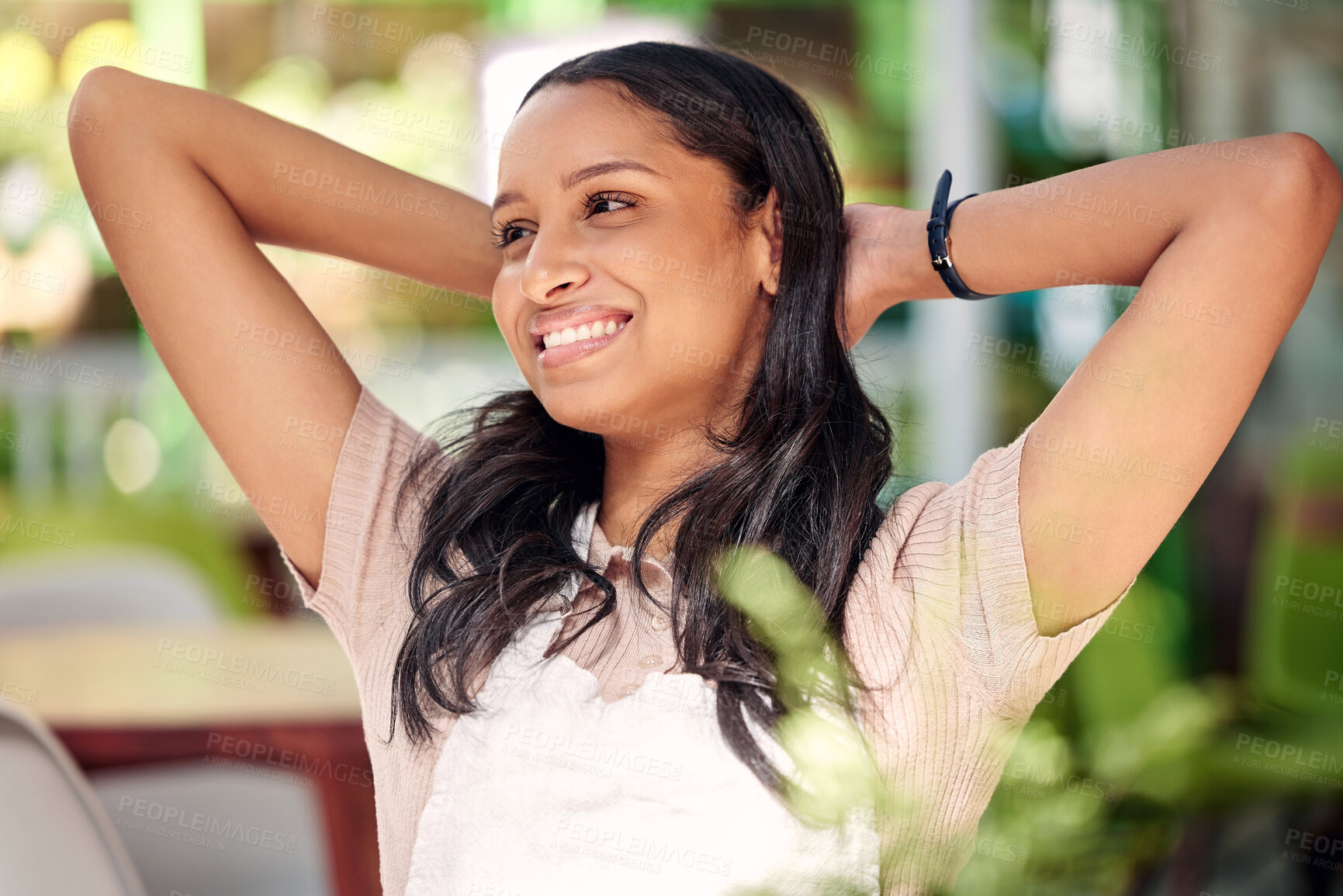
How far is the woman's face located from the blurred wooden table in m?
1.10

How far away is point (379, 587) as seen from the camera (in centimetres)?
113

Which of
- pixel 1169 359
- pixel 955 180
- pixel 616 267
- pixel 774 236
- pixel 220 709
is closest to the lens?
pixel 1169 359

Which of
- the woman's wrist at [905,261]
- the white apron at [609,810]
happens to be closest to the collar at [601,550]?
the white apron at [609,810]

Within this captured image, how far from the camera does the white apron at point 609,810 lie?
35.4 inches

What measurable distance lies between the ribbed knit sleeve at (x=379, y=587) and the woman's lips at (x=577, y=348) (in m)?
0.25

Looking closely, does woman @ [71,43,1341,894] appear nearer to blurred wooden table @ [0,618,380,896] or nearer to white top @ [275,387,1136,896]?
white top @ [275,387,1136,896]

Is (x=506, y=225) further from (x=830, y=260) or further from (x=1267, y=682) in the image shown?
(x=1267, y=682)

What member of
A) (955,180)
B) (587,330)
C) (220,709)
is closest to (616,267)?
(587,330)

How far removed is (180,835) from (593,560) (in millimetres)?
1351

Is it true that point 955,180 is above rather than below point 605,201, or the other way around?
above

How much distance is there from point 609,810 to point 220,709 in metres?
1.30

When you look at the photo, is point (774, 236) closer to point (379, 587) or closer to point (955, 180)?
point (379, 587)

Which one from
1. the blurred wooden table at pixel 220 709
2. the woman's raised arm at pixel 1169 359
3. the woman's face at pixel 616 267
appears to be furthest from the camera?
the blurred wooden table at pixel 220 709

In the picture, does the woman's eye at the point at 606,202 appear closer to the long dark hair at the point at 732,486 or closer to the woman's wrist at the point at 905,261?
the long dark hair at the point at 732,486
